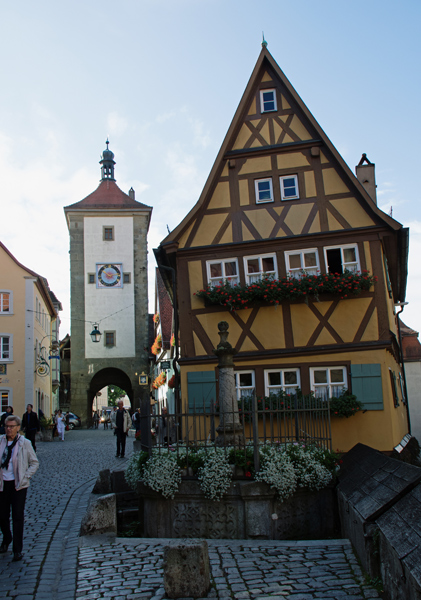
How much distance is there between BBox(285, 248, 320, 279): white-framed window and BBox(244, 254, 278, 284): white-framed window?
0.38m

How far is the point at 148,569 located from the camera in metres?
6.35

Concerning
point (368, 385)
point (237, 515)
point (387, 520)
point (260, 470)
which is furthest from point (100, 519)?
point (368, 385)

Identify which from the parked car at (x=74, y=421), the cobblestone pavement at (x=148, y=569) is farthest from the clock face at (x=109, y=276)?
the cobblestone pavement at (x=148, y=569)

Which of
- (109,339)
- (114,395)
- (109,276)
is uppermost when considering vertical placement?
(109,276)

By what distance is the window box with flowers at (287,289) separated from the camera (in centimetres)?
1445

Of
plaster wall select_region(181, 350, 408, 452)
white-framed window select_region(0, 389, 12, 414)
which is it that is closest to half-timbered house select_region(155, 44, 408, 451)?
plaster wall select_region(181, 350, 408, 452)

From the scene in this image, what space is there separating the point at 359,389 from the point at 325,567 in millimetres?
8249

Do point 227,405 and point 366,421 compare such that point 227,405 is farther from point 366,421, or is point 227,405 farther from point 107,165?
point 107,165

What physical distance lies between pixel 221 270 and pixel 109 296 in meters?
28.6

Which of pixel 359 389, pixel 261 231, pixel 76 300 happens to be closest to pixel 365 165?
pixel 261 231

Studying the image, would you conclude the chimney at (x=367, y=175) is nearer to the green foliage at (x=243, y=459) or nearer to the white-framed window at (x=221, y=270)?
the white-framed window at (x=221, y=270)

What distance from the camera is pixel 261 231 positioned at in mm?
16000

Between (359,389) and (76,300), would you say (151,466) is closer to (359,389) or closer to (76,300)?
(359,389)

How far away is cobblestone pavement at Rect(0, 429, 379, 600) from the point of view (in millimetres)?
5617
